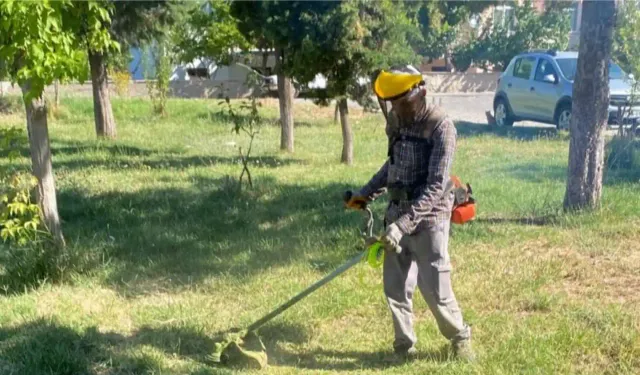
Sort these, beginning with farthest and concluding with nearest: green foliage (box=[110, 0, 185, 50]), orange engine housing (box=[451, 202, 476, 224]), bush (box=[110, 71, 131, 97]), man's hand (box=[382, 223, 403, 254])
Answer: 1. bush (box=[110, 71, 131, 97])
2. green foliage (box=[110, 0, 185, 50])
3. orange engine housing (box=[451, 202, 476, 224])
4. man's hand (box=[382, 223, 403, 254])

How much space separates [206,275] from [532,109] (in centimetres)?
1131

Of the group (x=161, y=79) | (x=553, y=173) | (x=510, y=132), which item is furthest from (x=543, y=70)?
(x=161, y=79)

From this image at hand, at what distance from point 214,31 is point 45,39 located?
10.5m

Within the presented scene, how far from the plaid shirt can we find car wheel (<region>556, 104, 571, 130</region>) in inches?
445

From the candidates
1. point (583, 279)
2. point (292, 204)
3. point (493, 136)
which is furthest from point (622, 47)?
point (583, 279)

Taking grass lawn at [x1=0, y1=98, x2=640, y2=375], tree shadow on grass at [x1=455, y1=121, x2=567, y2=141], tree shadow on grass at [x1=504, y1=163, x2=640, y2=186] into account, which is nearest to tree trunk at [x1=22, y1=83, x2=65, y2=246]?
grass lawn at [x1=0, y1=98, x2=640, y2=375]

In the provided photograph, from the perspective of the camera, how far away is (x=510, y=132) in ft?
49.9

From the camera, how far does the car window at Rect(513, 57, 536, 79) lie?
15773 millimetres

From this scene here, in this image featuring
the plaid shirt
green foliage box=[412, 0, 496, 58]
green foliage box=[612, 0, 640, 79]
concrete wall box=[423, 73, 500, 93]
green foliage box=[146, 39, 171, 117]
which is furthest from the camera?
concrete wall box=[423, 73, 500, 93]

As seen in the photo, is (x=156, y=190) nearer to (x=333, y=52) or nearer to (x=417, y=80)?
(x=333, y=52)

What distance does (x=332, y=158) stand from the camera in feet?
40.1

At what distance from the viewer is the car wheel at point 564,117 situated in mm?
14551

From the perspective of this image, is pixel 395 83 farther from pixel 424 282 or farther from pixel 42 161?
pixel 42 161

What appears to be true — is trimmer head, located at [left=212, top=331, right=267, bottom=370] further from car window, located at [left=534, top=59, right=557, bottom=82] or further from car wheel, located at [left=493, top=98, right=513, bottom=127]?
car wheel, located at [left=493, top=98, right=513, bottom=127]
